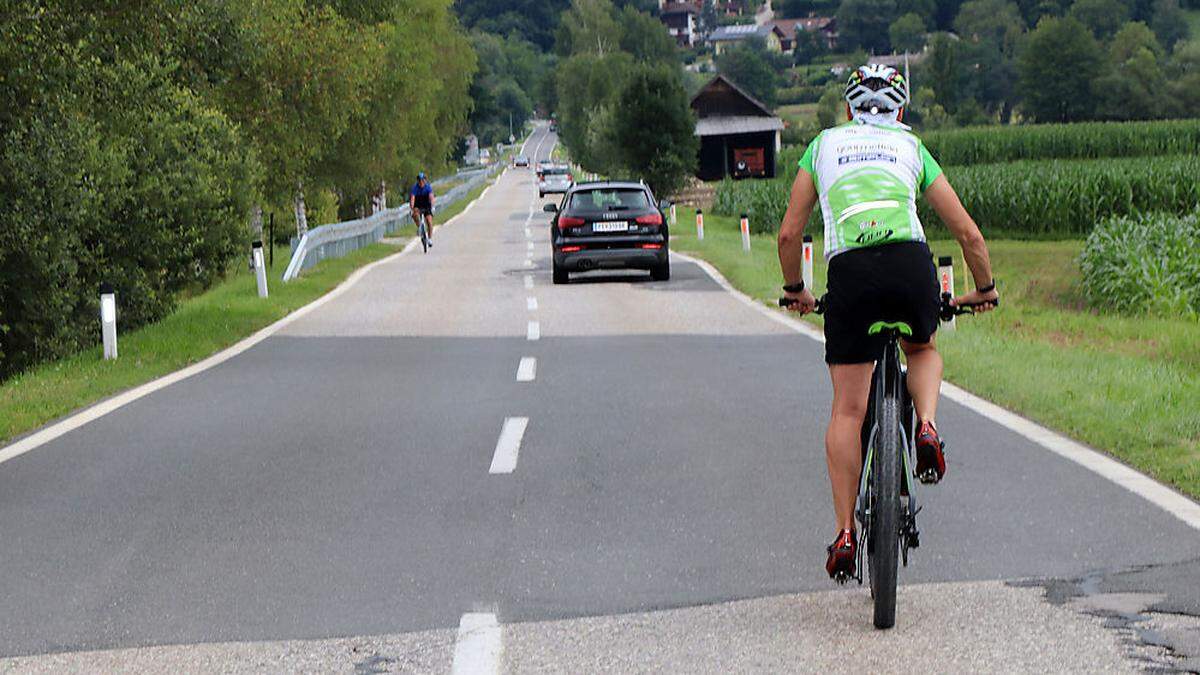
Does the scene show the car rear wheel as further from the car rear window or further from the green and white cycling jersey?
the green and white cycling jersey

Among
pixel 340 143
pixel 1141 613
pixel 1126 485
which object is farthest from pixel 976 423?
pixel 340 143

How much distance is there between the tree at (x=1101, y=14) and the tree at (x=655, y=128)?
132 m

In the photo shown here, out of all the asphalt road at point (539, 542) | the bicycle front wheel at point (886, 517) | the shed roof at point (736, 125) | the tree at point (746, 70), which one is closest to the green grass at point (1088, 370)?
the asphalt road at point (539, 542)

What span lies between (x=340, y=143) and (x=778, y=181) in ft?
61.3

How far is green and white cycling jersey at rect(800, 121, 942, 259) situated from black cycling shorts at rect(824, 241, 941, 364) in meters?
0.05

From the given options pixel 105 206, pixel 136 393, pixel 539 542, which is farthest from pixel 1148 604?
pixel 105 206

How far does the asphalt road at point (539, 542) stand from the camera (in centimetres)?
525

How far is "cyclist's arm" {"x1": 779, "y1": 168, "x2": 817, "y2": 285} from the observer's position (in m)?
5.75

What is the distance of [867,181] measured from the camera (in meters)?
5.57

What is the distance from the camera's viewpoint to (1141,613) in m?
5.41

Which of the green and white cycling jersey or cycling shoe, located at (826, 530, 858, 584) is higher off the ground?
the green and white cycling jersey

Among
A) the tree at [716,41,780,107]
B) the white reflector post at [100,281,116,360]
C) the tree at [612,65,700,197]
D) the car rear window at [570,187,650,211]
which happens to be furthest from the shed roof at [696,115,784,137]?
the tree at [716,41,780,107]

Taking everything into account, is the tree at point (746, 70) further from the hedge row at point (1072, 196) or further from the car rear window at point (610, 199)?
the car rear window at point (610, 199)

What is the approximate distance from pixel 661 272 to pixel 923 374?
20398 millimetres
